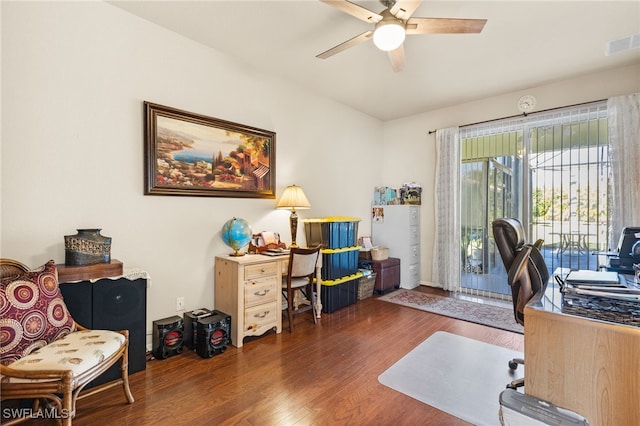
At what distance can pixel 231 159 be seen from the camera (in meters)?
3.02

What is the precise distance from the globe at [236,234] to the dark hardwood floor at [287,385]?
0.90 metres

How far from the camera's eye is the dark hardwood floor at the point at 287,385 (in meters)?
1.71

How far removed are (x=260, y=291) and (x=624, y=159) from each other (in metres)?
4.02

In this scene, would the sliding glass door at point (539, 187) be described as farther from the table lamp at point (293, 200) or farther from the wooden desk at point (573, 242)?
the table lamp at point (293, 200)

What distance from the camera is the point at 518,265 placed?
5.38 ft

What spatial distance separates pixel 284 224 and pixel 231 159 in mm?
1015

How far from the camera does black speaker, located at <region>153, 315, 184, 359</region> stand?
2371 millimetres

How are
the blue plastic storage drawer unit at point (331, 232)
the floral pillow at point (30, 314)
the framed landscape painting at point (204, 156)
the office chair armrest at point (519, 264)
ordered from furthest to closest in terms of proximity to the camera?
1. the blue plastic storage drawer unit at point (331, 232)
2. the framed landscape painting at point (204, 156)
3. the office chair armrest at point (519, 264)
4. the floral pillow at point (30, 314)

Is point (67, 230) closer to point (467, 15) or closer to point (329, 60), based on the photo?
point (329, 60)

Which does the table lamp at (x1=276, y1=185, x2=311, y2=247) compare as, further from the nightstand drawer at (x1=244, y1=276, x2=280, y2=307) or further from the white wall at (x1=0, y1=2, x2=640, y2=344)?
the nightstand drawer at (x1=244, y1=276, x2=280, y2=307)

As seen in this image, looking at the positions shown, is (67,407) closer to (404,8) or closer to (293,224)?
(293,224)

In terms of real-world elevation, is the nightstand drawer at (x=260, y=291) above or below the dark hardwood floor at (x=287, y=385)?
A: above

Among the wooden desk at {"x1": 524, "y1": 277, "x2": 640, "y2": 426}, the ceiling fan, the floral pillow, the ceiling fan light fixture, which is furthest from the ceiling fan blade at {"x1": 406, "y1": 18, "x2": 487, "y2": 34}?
the floral pillow

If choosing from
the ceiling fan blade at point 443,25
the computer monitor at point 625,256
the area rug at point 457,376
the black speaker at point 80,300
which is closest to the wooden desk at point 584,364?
the area rug at point 457,376
